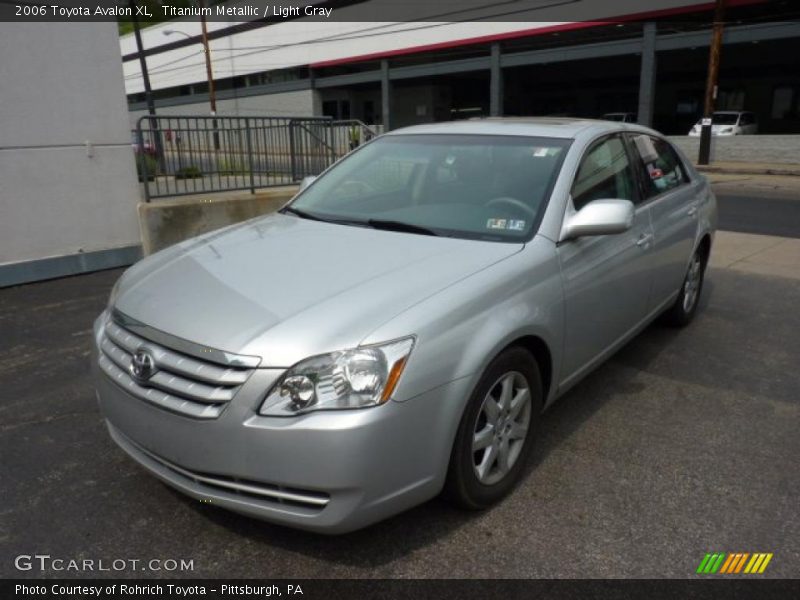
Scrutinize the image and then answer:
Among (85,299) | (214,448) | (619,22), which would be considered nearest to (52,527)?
(214,448)

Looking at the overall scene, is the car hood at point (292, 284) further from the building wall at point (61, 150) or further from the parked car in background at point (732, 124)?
the parked car in background at point (732, 124)

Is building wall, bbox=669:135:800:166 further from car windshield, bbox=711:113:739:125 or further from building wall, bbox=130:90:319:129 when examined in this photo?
building wall, bbox=130:90:319:129

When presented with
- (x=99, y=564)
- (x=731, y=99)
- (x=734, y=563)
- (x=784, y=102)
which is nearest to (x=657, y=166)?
(x=734, y=563)

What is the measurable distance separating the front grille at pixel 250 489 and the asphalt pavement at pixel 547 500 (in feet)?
1.08

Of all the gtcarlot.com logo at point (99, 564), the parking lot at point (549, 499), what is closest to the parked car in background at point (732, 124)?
the parking lot at point (549, 499)

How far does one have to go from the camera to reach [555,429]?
365cm

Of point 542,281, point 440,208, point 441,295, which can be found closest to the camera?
point 441,295

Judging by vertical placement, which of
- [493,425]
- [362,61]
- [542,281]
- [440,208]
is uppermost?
[362,61]

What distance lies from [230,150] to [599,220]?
21.2 ft

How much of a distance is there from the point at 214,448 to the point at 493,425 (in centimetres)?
114

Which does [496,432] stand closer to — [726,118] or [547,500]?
[547,500]

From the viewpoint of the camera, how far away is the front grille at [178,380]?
2312 millimetres

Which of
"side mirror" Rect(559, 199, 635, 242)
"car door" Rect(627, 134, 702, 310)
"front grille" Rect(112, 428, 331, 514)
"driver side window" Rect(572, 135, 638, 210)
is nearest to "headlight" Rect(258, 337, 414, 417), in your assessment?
"front grille" Rect(112, 428, 331, 514)

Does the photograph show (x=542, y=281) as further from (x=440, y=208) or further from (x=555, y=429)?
(x=555, y=429)
